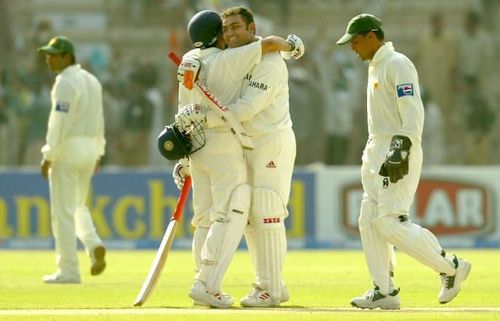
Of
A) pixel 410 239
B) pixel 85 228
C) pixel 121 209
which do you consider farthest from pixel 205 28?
pixel 121 209

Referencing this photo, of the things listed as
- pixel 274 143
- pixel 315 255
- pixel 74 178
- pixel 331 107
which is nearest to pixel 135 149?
pixel 331 107

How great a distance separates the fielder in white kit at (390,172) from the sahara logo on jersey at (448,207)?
33.6ft

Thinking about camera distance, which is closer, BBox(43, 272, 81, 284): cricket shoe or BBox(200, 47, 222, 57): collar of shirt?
BBox(200, 47, 222, 57): collar of shirt

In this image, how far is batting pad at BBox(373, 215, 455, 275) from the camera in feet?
31.9

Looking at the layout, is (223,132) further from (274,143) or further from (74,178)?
(74,178)

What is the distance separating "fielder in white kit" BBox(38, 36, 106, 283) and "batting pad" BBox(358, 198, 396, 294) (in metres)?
3.79

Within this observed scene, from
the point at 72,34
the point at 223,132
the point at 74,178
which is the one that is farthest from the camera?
the point at 72,34

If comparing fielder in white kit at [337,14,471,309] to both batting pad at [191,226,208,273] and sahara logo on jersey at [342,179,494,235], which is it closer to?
batting pad at [191,226,208,273]

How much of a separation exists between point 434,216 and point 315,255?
268cm

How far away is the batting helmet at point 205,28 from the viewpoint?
9.84 meters

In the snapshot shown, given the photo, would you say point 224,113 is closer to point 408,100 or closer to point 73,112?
point 408,100

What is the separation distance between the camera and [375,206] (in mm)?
9906

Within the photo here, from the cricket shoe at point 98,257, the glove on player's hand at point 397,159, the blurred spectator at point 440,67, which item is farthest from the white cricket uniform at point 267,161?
the blurred spectator at point 440,67

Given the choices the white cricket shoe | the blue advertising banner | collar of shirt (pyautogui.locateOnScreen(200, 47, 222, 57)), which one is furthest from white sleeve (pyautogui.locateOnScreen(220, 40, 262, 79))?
the blue advertising banner
